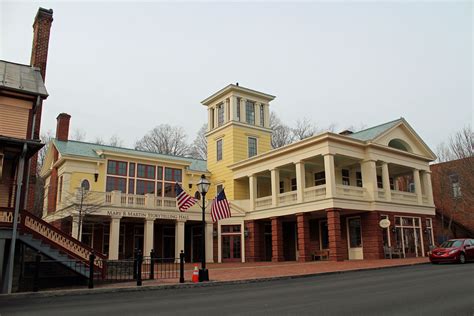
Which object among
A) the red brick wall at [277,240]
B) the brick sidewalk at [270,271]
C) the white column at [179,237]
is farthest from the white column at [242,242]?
the brick sidewalk at [270,271]

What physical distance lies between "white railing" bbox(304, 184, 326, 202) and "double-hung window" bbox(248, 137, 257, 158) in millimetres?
8928

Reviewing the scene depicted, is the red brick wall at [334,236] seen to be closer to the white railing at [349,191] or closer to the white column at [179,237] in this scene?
the white railing at [349,191]

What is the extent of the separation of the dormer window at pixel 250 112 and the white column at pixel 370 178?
11216 millimetres

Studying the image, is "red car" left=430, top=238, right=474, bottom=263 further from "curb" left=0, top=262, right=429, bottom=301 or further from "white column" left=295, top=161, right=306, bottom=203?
"white column" left=295, top=161, right=306, bottom=203

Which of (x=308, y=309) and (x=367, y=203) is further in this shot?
(x=367, y=203)

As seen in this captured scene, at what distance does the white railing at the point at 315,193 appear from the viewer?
26188 mm

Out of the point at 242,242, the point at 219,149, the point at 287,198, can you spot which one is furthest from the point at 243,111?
the point at 242,242

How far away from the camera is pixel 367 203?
86.7 ft

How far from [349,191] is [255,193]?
7.98 m

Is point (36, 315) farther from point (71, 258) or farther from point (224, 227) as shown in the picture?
point (224, 227)

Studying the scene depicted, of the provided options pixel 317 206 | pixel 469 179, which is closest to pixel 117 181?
pixel 317 206

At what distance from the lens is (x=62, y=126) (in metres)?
31.6

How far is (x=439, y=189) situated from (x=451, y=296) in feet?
111

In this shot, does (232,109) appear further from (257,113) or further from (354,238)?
(354,238)
